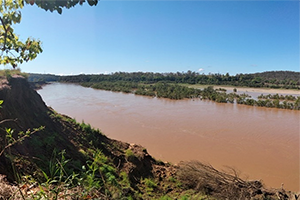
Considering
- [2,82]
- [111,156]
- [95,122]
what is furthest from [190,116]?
[2,82]

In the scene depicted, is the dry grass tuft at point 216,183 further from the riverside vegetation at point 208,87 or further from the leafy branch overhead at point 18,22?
the riverside vegetation at point 208,87

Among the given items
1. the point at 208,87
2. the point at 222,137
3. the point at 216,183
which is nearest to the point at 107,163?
the point at 216,183

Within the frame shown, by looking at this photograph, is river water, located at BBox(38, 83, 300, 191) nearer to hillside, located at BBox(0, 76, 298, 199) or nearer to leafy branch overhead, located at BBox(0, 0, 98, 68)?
hillside, located at BBox(0, 76, 298, 199)

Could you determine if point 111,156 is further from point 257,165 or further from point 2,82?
point 257,165

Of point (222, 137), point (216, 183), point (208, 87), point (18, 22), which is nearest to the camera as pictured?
point (18, 22)

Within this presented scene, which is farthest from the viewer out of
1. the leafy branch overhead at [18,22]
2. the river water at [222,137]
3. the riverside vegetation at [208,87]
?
the riverside vegetation at [208,87]

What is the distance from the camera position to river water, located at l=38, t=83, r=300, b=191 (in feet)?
25.2

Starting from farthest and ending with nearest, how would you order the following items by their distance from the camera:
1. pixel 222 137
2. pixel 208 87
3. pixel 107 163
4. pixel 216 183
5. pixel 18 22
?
pixel 208 87 → pixel 222 137 → pixel 107 163 → pixel 216 183 → pixel 18 22

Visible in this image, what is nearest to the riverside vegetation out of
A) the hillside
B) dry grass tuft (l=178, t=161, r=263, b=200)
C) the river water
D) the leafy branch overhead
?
the river water

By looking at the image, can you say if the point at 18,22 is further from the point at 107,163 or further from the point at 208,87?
the point at 208,87

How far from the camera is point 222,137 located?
10.7 meters

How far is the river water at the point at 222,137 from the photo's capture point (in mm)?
7684

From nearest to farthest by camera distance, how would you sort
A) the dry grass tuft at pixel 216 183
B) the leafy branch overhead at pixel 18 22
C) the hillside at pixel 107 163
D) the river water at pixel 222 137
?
the leafy branch overhead at pixel 18 22 → the hillside at pixel 107 163 → the dry grass tuft at pixel 216 183 → the river water at pixel 222 137

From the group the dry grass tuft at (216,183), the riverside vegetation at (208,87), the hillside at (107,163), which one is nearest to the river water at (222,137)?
the dry grass tuft at (216,183)
